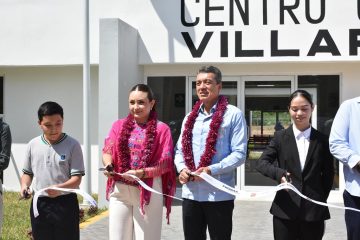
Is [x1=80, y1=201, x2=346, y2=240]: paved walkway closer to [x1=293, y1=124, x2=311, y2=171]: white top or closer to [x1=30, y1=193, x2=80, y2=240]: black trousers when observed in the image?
[x1=30, y1=193, x2=80, y2=240]: black trousers

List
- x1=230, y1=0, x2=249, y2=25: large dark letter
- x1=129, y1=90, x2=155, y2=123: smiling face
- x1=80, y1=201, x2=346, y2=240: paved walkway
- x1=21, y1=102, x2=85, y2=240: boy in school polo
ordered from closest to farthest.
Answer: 1. x1=21, y1=102, x2=85, y2=240: boy in school polo
2. x1=129, y1=90, x2=155, y2=123: smiling face
3. x1=80, y1=201, x2=346, y2=240: paved walkway
4. x1=230, y1=0, x2=249, y2=25: large dark letter

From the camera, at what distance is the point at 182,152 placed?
4133 mm

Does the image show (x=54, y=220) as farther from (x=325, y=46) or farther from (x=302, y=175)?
(x=325, y=46)

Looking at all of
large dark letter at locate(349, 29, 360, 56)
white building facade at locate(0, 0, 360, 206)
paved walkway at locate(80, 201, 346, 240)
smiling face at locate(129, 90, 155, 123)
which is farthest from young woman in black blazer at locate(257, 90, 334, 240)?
large dark letter at locate(349, 29, 360, 56)

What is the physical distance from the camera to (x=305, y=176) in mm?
3896

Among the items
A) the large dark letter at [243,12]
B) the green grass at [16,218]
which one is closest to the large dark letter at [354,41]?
the large dark letter at [243,12]

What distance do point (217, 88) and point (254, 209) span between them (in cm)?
532

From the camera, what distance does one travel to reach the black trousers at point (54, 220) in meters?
3.95

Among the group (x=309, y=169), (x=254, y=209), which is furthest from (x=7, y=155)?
(x=254, y=209)

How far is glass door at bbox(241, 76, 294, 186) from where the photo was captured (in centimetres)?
982

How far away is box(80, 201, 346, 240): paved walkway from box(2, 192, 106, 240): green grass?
30.0 inches

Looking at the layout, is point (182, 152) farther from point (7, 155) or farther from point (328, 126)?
point (328, 126)

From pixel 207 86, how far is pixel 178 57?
564 centimetres

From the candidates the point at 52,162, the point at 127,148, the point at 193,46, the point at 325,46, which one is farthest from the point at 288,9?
the point at 52,162
